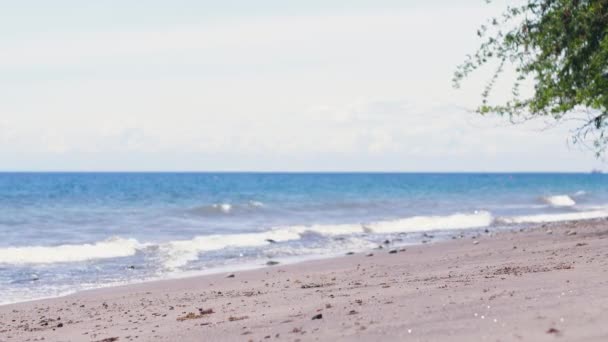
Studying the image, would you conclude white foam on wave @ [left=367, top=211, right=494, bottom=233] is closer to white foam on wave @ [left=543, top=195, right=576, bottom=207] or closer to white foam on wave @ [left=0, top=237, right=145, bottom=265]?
white foam on wave @ [left=0, top=237, right=145, bottom=265]

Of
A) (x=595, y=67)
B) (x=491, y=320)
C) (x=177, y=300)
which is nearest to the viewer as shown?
(x=491, y=320)

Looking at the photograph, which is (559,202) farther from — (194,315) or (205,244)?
(194,315)

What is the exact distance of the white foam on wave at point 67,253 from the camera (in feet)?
68.9

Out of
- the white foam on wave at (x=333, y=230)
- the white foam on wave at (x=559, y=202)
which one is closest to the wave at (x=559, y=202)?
the white foam on wave at (x=559, y=202)

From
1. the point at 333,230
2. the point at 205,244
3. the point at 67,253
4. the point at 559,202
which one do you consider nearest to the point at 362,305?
the point at 67,253

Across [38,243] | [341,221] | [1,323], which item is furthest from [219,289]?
[341,221]

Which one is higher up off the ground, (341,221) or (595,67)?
(595,67)

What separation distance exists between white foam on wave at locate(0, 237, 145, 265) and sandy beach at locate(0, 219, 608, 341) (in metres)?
6.44

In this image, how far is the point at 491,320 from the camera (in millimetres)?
7680

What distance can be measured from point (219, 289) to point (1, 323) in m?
3.66

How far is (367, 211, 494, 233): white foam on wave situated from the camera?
3331 centimetres

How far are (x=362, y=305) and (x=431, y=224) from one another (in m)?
26.7

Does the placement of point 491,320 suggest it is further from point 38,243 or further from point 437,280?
point 38,243

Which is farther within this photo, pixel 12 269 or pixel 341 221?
pixel 341 221
